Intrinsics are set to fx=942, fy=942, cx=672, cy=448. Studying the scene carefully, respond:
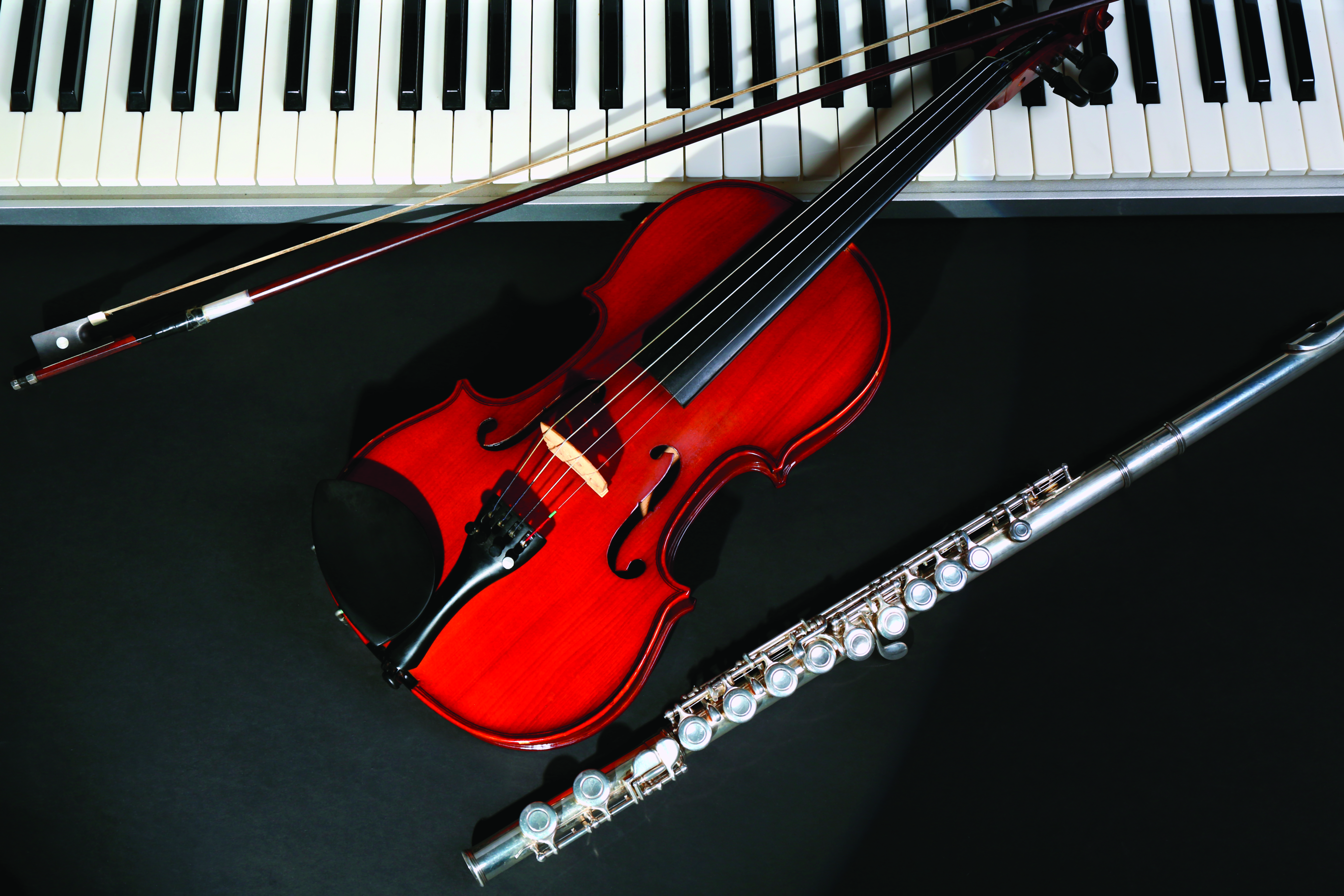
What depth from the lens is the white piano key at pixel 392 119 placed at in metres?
1.71

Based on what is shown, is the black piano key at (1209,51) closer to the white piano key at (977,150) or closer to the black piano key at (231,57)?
the white piano key at (977,150)

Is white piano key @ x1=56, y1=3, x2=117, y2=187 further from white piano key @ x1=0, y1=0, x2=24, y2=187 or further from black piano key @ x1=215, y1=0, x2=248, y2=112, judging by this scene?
black piano key @ x1=215, y1=0, x2=248, y2=112

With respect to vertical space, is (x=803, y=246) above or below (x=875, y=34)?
below

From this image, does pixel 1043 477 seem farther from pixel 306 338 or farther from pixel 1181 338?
pixel 306 338

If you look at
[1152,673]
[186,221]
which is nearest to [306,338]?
[186,221]

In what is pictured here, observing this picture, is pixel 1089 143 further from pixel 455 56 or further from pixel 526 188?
pixel 455 56

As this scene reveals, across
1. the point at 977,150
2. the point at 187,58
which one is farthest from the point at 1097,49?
the point at 187,58

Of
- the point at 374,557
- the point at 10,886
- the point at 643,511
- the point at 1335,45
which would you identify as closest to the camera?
the point at 374,557

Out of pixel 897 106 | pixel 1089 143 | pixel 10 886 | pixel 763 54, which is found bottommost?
pixel 10 886

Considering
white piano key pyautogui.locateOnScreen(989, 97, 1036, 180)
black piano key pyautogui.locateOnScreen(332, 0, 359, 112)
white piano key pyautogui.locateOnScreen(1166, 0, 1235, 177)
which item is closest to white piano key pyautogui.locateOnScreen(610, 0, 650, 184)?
black piano key pyautogui.locateOnScreen(332, 0, 359, 112)

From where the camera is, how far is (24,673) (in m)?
1.76

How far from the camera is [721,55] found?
1.74 meters

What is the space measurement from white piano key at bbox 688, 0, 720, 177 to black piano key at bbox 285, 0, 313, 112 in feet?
1.61

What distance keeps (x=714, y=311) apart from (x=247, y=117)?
0.93 m
